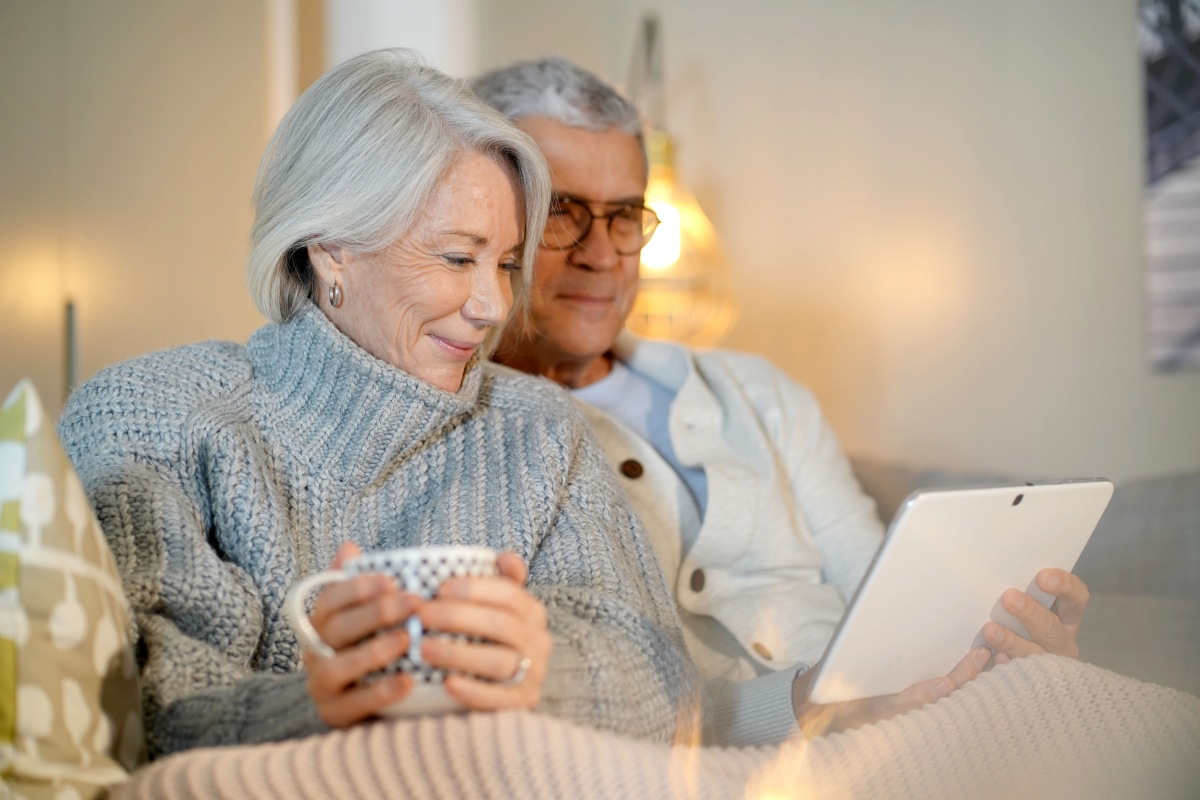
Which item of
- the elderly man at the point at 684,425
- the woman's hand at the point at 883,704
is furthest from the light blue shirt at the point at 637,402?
the woman's hand at the point at 883,704

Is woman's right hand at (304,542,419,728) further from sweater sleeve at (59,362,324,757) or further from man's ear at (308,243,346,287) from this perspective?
man's ear at (308,243,346,287)

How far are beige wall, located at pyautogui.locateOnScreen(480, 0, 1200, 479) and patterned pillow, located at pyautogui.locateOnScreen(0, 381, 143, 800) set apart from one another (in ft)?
6.38

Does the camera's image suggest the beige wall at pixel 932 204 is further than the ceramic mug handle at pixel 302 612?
Yes

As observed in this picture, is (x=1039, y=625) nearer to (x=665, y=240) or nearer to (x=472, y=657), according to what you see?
(x=472, y=657)

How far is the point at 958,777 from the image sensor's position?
33.0 inches

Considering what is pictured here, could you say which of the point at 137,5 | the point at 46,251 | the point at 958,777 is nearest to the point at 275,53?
the point at 137,5

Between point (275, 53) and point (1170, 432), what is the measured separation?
1977mm

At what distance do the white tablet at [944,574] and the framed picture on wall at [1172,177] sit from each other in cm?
162

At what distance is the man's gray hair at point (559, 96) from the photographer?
1506mm

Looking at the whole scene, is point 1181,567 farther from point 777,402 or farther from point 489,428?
point 489,428

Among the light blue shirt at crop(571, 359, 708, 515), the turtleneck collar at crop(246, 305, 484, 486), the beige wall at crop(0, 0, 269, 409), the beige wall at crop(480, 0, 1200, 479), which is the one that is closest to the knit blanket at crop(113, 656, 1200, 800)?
the turtleneck collar at crop(246, 305, 484, 486)

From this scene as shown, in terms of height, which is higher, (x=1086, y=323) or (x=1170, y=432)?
(x=1086, y=323)

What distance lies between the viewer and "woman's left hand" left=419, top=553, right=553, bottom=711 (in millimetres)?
662

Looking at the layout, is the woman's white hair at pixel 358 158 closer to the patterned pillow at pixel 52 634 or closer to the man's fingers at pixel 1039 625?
the patterned pillow at pixel 52 634
